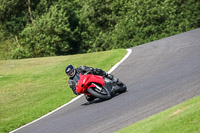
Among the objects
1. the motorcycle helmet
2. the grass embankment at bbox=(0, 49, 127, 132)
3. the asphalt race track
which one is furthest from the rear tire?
the grass embankment at bbox=(0, 49, 127, 132)

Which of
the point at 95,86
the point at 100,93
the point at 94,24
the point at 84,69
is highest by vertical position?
the point at 84,69

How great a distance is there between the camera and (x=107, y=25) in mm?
54625

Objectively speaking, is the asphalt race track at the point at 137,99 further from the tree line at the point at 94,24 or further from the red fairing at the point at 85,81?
the tree line at the point at 94,24

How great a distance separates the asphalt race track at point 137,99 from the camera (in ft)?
29.8

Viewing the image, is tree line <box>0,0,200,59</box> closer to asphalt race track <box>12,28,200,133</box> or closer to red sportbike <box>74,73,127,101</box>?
asphalt race track <box>12,28,200,133</box>

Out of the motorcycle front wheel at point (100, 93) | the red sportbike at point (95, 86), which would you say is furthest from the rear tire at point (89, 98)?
the motorcycle front wheel at point (100, 93)

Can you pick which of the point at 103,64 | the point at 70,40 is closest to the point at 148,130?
the point at 103,64

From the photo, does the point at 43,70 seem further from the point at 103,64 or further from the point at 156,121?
the point at 156,121

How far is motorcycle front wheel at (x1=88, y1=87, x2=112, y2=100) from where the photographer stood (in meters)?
11.3

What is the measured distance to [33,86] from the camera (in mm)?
19109

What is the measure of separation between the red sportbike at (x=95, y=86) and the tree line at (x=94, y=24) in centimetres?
3727

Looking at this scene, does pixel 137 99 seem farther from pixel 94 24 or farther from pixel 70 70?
pixel 94 24

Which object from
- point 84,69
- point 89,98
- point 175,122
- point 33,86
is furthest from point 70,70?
point 33,86

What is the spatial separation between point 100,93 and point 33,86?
8.36 m
